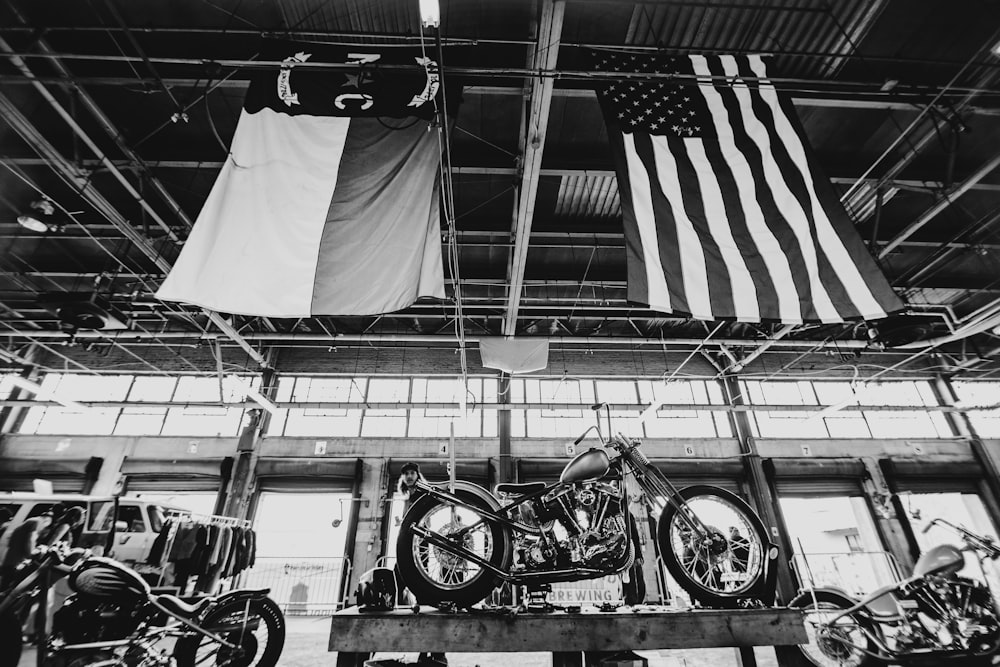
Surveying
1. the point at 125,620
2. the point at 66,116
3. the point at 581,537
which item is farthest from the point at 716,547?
the point at 66,116

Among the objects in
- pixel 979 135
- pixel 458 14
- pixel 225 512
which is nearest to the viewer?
pixel 458 14

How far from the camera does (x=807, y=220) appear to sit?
3742mm

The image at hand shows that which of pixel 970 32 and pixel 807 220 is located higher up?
pixel 970 32

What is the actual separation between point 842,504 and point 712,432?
471 centimetres

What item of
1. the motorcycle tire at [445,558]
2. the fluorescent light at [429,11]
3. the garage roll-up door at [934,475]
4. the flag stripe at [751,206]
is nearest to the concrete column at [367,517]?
the motorcycle tire at [445,558]

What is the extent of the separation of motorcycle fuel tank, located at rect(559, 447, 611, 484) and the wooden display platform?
3.26 feet

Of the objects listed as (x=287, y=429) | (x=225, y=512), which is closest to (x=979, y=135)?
(x=287, y=429)

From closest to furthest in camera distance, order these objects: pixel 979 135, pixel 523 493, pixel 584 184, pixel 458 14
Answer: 1. pixel 523 493
2. pixel 458 14
3. pixel 979 135
4. pixel 584 184

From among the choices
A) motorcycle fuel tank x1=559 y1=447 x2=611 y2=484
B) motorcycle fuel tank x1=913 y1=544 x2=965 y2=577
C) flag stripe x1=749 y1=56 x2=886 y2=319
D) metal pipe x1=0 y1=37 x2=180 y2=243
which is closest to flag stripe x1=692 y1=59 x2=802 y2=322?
flag stripe x1=749 y1=56 x2=886 y2=319

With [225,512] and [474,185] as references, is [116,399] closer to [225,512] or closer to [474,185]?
[225,512]

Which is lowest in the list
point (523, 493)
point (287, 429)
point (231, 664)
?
point (231, 664)

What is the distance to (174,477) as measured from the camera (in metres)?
12.4

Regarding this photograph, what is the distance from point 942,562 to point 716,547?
3905mm

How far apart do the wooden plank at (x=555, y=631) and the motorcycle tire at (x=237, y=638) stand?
264 cm
